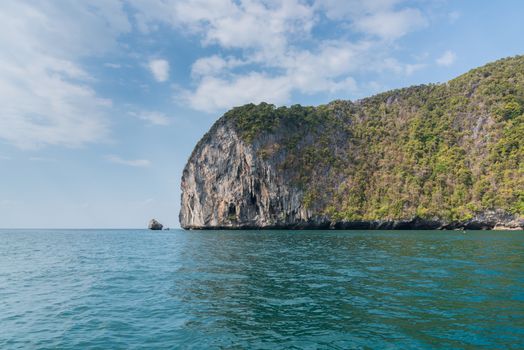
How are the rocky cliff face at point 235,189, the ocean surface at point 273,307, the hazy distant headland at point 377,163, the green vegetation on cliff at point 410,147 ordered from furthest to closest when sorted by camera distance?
the rocky cliff face at point 235,189
the green vegetation on cliff at point 410,147
the hazy distant headland at point 377,163
the ocean surface at point 273,307

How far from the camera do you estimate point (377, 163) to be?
437ft

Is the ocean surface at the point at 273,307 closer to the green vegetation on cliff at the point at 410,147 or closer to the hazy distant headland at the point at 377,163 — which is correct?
the hazy distant headland at the point at 377,163

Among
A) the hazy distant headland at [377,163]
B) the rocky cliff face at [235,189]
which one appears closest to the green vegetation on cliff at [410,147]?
the hazy distant headland at [377,163]

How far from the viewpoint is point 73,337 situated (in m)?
12.6

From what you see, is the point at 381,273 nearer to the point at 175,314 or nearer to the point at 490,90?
the point at 175,314

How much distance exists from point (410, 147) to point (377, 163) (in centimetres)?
1374

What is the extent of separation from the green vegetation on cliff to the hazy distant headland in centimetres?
38

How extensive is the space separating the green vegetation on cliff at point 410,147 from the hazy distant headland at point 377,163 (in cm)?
38

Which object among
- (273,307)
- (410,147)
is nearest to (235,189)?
(410,147)

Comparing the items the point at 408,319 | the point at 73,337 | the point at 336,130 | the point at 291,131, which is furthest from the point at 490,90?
the point at 73,337

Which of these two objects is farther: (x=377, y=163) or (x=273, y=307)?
(x=377, y=163)

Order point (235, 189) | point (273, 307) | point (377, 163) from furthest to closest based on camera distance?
point (377, 163) < point (235, 189) < point (273, 307)

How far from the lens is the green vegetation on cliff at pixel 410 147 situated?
99812mm

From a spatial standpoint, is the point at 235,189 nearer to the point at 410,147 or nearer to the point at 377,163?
the point at 377,163
